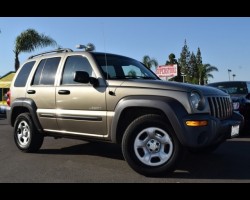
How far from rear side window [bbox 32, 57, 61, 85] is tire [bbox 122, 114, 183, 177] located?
2.03 m

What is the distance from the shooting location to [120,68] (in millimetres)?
6039

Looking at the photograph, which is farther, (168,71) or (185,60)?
(185,60)

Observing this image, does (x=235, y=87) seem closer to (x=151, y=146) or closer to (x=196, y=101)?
(x=196, y=101)

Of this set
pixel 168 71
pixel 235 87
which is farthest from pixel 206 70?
pixel 235 87

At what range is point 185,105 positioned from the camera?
183 inches

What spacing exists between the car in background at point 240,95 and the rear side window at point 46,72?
3.78m

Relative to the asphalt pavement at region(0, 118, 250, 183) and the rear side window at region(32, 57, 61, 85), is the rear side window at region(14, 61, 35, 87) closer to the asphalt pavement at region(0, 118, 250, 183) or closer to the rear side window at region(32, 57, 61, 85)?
the rear side window at region(32, 57, 61, 85)

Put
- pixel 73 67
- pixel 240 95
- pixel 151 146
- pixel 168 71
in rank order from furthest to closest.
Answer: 1. pixel 168 71
2. pixel 240 95
3. pixel 73 67
4. pixel 151 146

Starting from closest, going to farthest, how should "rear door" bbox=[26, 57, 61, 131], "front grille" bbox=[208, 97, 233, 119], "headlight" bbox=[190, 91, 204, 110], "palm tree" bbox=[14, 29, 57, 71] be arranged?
"headlight" bbox=[190, 91, 204, 110]
"front grille" bbox=[208, 97, 233, 119]
"rear door" bbox=[26, 57, 61, 131]
"palm tree" bbox=[14, 29, 57, 71]

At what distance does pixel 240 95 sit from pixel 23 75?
5.01 meters

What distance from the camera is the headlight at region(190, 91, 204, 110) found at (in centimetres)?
469

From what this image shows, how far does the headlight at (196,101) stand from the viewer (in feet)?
15.4

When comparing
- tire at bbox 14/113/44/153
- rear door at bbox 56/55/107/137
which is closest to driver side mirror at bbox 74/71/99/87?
rear door at bbox 56/55/107/137
